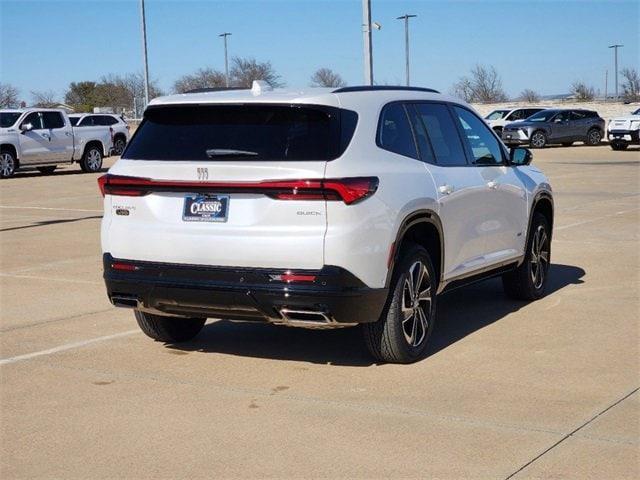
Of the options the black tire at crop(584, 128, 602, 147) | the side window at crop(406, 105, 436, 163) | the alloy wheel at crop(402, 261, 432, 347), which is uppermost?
the side window at crop(406, 105, 436, 163)

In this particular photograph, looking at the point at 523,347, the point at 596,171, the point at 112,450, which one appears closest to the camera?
the point at 112,450

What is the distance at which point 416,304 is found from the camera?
7113 mm

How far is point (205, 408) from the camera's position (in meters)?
6.07

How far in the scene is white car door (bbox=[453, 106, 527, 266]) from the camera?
8.25 meters

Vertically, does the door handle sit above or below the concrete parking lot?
above

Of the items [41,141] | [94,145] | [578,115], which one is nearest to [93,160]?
[94,145]

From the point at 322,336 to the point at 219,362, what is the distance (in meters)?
1.10

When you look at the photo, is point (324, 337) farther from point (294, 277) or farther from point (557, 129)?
point (557, 129)

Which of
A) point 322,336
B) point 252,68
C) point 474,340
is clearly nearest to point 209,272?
point 322,336

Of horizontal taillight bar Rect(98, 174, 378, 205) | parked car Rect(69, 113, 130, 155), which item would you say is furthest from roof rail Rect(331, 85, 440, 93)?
parked car Rect(69, 113, 130, 155)

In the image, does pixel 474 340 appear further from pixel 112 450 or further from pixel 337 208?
pixel 112 450

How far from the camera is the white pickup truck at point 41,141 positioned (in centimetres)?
2933

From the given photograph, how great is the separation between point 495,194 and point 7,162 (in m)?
23.3

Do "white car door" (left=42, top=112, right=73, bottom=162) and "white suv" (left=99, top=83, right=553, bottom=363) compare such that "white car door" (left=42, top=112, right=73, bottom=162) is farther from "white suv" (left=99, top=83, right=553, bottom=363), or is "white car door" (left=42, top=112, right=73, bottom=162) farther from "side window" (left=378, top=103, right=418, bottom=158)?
"side window" (left=378, top=103, right=418, bottom=158)
